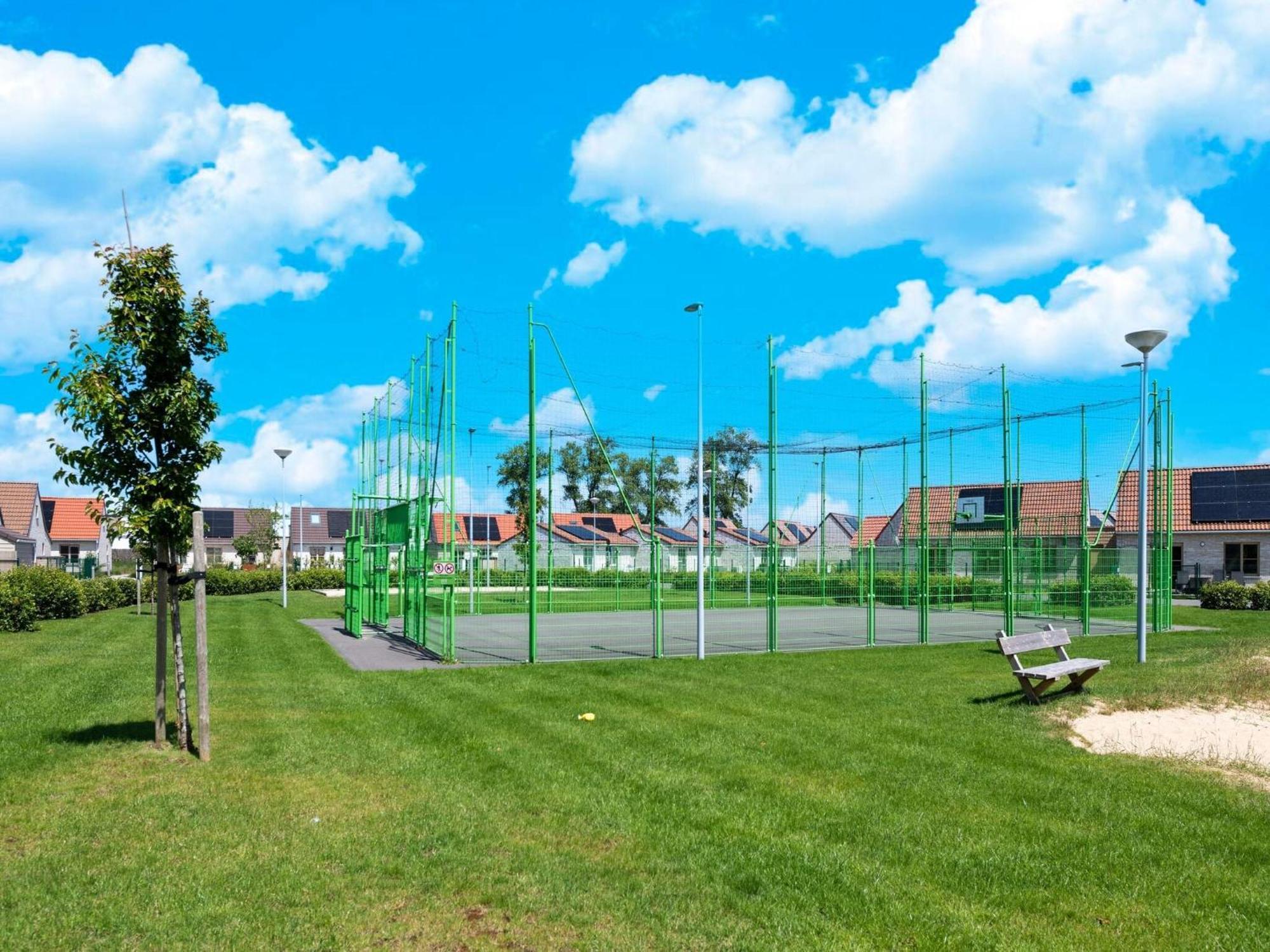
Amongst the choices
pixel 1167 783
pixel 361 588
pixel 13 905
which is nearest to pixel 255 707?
pixel 13 905

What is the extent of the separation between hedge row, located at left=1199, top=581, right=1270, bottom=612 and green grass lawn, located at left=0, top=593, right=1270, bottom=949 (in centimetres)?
2023

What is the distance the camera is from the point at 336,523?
99.2 meters

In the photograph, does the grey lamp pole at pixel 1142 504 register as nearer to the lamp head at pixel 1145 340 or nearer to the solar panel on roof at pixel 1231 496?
the lamp head at pixel 1145 340

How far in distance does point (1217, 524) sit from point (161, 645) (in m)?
39.7

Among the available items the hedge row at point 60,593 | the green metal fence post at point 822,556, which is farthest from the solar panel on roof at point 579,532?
the green metal fence post at point 822,556

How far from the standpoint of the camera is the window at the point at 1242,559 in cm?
3634

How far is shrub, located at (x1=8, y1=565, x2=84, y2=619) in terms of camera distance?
21000 mm

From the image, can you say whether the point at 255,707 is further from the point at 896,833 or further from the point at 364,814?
the point at 896,833

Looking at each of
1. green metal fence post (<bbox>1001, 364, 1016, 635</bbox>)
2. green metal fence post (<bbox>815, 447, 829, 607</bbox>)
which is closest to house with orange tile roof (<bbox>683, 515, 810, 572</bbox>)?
green metal fence post (<bbox>815, 447, 829, 607</bbox>)

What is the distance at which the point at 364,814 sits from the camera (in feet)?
20.0

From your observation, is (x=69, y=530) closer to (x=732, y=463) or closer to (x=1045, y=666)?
(x=732, y=463)

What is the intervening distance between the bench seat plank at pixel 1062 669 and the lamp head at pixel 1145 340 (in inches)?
210

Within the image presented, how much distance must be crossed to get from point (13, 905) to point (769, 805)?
4.20m

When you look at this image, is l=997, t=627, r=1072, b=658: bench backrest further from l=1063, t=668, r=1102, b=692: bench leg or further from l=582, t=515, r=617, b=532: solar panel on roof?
l=582, t=515, r=617, b=532: solar panel on roof
